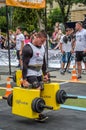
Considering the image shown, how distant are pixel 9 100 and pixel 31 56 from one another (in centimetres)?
97

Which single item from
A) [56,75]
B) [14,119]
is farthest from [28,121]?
[56,75]

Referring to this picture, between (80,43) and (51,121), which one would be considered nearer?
(51,121)

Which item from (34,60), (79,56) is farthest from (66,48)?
(34,60)

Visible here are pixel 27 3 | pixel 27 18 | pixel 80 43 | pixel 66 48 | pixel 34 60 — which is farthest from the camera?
pixel 27 18

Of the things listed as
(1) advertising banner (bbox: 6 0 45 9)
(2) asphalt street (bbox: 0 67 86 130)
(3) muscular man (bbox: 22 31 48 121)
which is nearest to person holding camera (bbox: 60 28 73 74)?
(1) advertising banner (bbox: 6 0 45 9)

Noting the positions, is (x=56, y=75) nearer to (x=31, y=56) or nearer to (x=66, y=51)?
(x=66, y=51)

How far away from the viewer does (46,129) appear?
7.38 m

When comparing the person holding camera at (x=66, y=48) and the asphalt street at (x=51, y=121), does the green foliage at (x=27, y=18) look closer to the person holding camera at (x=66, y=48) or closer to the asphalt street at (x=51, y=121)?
the person holding camera at (x=66, y=48)

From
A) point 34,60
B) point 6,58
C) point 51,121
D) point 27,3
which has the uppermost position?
point 27,3

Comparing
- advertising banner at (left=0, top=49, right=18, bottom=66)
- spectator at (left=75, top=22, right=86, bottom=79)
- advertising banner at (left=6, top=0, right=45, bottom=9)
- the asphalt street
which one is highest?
advertising banner at (left=6, top=0, right=45, bottom=9)

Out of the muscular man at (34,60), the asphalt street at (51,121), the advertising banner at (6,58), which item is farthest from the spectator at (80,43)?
the advertising banner at (6,58)

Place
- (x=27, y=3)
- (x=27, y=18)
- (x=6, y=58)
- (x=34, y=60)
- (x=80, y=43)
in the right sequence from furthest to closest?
1. (x=27, y=18)
2. (x=6, y=58)
3. (x=27, y=3)
4. (x=80, y=43)
5. (x=34, y=60)

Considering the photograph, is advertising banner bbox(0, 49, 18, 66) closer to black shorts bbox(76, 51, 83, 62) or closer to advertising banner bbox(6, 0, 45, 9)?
advertising banner bbox(6, 0, 45, 9)

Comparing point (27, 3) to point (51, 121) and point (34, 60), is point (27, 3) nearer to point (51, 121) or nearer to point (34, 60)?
point (34, 60)
